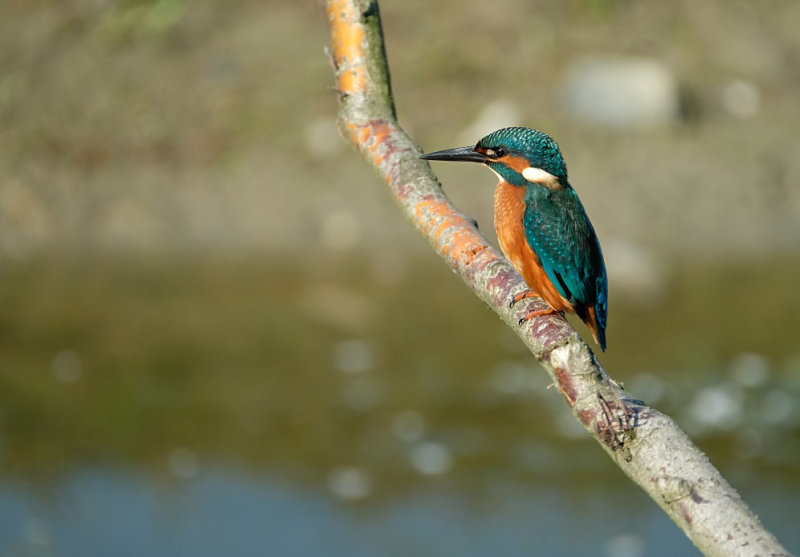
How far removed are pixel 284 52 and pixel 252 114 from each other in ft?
2.28

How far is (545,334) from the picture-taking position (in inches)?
70.2

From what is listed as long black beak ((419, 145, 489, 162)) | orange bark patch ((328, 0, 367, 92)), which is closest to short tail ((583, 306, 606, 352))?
long black beak ((419, 145, 489, 162))

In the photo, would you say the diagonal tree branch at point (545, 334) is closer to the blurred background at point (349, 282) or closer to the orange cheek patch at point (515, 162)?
the orange cheek patch at point (515, 162)

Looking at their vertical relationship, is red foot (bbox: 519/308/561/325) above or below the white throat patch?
below

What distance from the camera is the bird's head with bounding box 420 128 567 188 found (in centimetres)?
249

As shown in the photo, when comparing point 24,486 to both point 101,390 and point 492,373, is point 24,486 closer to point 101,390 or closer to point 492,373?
point 101,390

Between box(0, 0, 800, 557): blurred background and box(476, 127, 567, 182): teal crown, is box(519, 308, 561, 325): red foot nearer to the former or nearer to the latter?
box(476, 127, 567, 182): teal crown

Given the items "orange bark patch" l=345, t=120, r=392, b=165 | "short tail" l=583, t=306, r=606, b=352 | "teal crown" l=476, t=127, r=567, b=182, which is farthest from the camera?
"short tail" l=583, t=306, r=606, b=352

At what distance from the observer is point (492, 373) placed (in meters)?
6.11

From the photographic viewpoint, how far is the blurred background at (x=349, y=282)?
5.08 m

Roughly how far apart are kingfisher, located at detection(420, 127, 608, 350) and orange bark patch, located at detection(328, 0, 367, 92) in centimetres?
30

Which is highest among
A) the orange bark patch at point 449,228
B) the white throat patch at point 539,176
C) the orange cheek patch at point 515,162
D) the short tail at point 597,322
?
the orange cheek patch at point 515,162

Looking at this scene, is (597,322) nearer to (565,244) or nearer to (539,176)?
(565,244)

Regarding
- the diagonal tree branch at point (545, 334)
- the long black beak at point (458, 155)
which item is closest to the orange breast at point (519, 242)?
the long black beak at point (458, 155)
